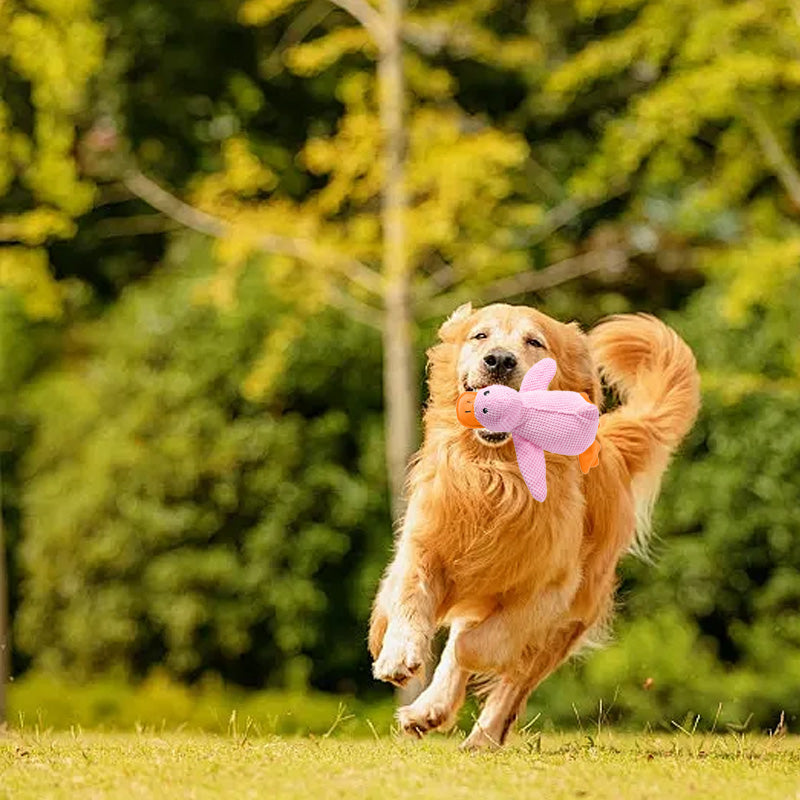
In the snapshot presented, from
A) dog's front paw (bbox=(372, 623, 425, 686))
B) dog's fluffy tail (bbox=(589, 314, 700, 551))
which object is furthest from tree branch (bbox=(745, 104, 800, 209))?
dog's front paw (bbox=(372, 623, 425, 686))

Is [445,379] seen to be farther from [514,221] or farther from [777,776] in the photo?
[514,221]

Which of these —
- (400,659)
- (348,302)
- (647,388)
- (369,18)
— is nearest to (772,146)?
(369,18)

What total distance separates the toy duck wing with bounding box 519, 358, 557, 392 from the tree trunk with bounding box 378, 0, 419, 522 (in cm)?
527

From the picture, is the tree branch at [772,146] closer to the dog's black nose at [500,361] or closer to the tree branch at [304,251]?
the tree branch at [304,251]

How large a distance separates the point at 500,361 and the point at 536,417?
0.86ft

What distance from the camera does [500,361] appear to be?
212 inches

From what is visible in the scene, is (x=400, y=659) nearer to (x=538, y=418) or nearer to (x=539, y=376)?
(x=538, y=418)

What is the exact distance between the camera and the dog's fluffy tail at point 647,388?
6652 mm

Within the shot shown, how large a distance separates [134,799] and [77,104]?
35.1 feet

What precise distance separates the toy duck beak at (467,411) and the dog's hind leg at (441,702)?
0.77 m

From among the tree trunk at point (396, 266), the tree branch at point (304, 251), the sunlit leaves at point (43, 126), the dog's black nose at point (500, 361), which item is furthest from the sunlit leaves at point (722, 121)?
the dog's black nose at point (500, 361)

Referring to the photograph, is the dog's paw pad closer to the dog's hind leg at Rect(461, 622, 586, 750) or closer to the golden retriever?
the golden retriever

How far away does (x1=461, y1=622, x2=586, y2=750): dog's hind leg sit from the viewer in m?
5.90

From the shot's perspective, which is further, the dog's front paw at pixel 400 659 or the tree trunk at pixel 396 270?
the tree trunk at pixel 396 270
